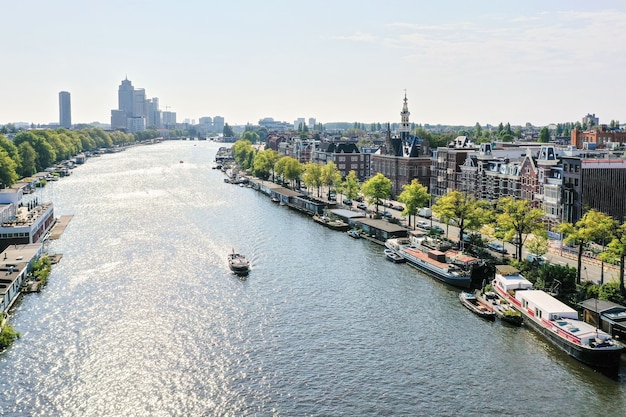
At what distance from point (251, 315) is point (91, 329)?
12.8 m

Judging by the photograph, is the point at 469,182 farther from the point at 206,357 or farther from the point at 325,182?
the point at 206,357

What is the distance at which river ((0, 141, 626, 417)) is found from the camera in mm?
36125

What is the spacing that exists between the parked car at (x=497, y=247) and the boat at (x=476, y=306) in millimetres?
12363

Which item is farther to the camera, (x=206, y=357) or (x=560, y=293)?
(x=560, y=293)

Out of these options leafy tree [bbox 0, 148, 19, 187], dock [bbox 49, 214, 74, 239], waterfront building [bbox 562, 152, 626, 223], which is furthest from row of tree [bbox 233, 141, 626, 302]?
leafy tree [bbox 0, 148, 19, 187]

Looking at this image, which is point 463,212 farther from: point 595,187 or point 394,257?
point 595,187

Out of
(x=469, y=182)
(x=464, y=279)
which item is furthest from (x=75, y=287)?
(x=469, y=182)

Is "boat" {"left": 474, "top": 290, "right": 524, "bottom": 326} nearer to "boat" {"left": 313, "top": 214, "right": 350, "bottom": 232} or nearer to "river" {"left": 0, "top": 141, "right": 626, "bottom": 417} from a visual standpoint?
"river" {"left": 0, "top": 141, "right": 626, "bottom": 417}

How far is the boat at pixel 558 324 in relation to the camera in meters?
40.2

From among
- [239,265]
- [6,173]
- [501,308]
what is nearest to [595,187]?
[501,308]

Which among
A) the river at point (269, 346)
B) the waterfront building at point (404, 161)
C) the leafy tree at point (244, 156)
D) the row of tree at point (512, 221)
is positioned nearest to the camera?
the river at point (269, 346)

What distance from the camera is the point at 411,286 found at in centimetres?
5975

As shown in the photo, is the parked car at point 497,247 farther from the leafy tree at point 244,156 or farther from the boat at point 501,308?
the leafy tree at point 244,156

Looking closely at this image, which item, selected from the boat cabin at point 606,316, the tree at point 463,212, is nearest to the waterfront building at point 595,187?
the tree at point 463,212
